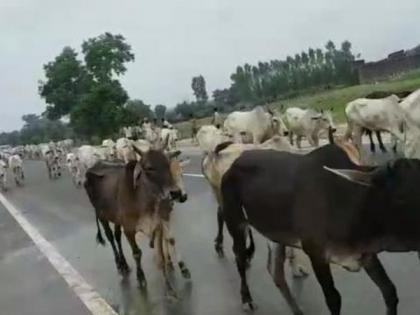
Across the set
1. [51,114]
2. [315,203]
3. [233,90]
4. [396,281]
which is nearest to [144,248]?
[396,281]

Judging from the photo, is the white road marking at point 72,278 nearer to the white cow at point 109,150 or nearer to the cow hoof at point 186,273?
the cow hoof at point 186,273

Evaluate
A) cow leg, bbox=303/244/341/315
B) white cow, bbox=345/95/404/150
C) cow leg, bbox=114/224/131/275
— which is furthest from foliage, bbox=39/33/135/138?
cow leg, bbox=303/244/341/315

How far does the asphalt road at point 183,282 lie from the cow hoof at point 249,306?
0.06m

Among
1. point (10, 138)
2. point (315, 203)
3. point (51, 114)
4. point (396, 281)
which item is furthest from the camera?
point (10, 138)

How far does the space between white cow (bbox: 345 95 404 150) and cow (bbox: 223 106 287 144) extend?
2017 mm

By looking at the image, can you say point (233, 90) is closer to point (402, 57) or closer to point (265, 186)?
point (402, 57)

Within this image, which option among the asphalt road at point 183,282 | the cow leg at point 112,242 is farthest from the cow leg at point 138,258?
the cow leg at point 112,242

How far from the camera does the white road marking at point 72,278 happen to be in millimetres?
8969

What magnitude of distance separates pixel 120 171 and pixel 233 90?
72.6m

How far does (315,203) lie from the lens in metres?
6.46

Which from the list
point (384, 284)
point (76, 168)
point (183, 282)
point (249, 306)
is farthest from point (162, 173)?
point (76, 168)

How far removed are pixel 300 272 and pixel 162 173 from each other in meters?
1.97

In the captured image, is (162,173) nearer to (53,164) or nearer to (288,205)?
(288,205)

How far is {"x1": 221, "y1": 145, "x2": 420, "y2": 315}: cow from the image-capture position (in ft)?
19.5
